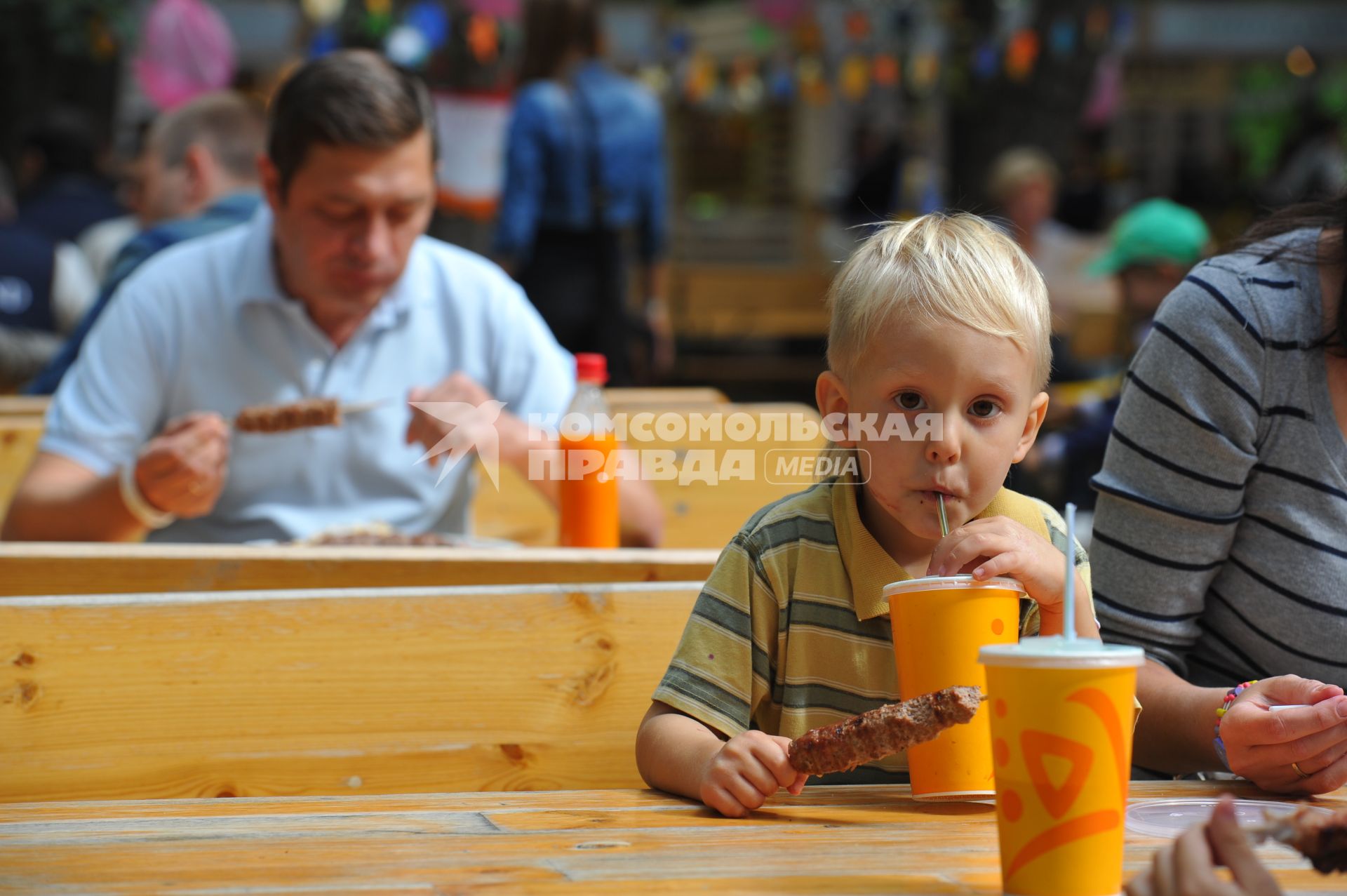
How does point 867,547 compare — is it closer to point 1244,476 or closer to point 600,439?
point 1244,476

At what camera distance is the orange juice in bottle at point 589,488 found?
265 centimetres

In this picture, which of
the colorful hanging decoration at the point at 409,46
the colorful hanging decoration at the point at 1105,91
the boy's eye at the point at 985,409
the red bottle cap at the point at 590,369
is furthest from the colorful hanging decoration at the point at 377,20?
the boy's eye at the point at 985,409

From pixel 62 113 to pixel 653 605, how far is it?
8.39 meters

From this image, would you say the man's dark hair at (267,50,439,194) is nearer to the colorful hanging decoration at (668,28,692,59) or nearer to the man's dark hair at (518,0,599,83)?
the man's dark hair at (518,0,599,83)

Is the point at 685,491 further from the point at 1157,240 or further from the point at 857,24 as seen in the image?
the point at 857,24

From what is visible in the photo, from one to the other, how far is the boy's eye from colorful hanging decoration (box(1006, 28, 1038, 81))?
10478mm

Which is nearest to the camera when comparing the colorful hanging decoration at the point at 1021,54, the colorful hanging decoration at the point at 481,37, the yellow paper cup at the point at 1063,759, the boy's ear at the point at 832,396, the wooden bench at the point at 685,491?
the yellow paper cup at the point at 1063,759

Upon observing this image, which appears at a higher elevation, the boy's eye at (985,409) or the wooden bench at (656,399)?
the boy's eye at (985,409)

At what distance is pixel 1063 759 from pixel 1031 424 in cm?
60

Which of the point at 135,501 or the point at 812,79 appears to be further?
the point at 812,79

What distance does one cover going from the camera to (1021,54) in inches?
465

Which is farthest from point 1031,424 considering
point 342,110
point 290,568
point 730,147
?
point 730,147

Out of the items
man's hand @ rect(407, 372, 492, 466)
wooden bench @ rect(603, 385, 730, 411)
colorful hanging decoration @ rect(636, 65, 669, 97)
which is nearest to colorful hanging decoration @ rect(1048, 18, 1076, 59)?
colorful hanging decoration @ rect(636, 65, 669, 97)

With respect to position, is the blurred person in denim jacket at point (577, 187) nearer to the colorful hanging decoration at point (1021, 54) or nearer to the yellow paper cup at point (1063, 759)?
the yellow paper cup at point (1063, 759)
